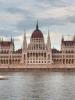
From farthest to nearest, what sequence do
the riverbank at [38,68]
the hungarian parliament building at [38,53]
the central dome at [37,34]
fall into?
the central dome at [37,34], the hungarian parliament building at [38,53], the riverbank at [38,68]

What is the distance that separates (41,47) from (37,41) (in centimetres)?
350

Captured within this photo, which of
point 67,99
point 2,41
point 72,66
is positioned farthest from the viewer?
point 2,41

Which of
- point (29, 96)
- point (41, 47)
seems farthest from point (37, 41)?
point (29, 96)

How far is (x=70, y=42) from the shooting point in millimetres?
183750

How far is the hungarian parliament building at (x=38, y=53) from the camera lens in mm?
173500

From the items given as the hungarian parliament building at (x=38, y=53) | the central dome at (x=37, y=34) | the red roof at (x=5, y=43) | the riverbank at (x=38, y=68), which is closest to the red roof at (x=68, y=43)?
the hungarian parliament building at (x=38, y=53)

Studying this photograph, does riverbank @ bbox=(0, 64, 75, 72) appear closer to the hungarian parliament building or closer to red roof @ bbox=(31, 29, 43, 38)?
the hungarian parliament building

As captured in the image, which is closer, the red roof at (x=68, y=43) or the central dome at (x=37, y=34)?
the red roof at (x=68, y=43)

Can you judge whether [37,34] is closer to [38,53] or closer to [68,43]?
[38,53]

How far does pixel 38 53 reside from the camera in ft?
576

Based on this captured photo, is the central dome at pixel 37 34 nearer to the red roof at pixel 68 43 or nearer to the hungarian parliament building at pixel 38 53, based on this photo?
the hungarian parliament building at pixel 38 53

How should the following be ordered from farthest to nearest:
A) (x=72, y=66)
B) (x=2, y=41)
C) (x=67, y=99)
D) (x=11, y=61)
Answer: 1. (x=2, y=41)
2. (x=11, y=61)
3. (x=72, y=66)
4. (x=67, y=99)

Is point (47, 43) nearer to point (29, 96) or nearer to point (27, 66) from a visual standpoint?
point (27, 66)

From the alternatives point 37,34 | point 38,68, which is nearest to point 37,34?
point 37,34
